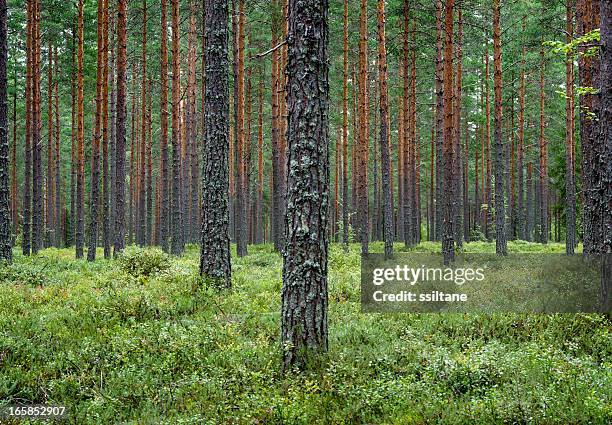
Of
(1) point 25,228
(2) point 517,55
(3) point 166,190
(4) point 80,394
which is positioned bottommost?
(4) point 80,394

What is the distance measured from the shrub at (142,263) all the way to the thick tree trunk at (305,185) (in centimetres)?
692

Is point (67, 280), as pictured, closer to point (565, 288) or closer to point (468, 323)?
point (468, 323)

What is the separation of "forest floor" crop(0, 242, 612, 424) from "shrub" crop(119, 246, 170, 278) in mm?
2634

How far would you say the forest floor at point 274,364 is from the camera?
4.82 meters

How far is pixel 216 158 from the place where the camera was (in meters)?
10.2

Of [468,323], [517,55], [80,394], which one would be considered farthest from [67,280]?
[517,55]

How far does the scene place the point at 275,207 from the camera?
22922 mm

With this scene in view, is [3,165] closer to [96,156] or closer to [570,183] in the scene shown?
[96,156]

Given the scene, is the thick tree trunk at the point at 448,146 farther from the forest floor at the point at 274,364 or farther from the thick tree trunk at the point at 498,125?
the forest floor at the point at 274,364

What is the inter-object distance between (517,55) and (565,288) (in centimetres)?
2031

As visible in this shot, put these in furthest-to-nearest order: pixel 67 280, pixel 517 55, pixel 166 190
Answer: pixel 517 55 → pixel 166 190 → pixel 67 280

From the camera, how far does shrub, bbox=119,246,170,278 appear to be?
12.0 meters

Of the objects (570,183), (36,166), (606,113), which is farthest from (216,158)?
(570,183)

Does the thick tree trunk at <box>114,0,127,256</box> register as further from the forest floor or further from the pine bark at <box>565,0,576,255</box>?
the pine bark at <box>565,0,576,255</box>
